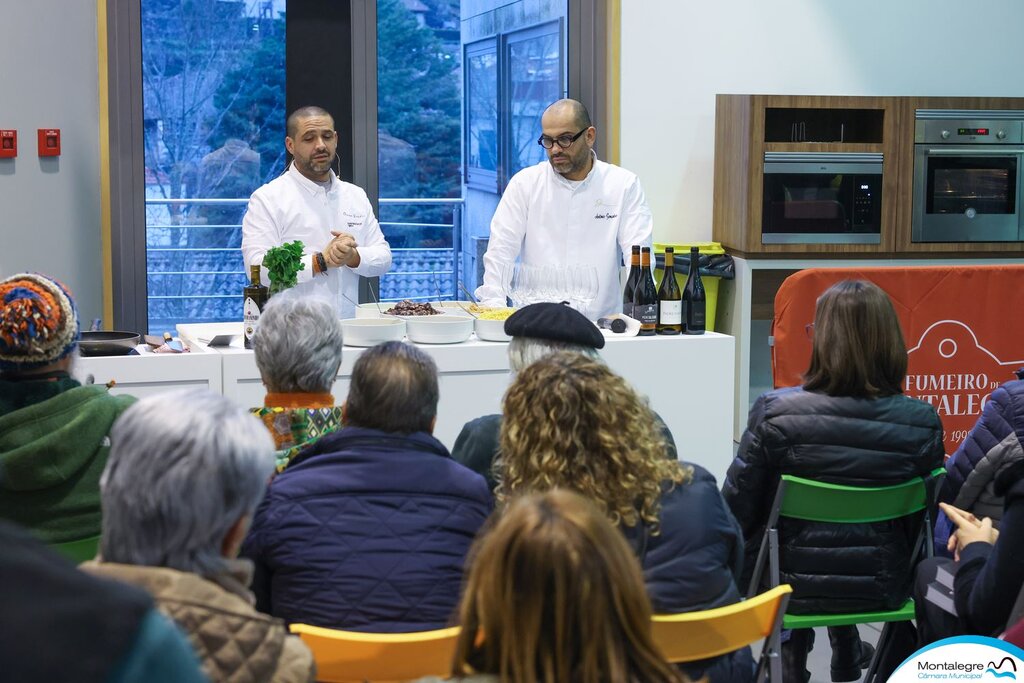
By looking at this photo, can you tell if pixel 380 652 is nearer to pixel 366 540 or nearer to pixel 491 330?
pixel 366 540

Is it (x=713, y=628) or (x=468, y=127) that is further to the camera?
→ (x=468, y=127)

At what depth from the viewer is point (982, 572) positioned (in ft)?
7.71

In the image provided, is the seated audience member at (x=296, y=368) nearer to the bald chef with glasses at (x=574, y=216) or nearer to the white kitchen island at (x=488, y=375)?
the white kitchen island at (x=488, y=375)

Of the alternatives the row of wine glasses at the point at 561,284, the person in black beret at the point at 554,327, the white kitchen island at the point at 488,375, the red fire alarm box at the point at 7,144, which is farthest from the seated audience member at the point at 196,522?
the red fire alarm box at the point at 7,144

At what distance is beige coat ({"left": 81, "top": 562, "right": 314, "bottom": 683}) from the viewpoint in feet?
4.18

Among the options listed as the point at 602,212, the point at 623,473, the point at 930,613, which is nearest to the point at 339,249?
the point at 602,212

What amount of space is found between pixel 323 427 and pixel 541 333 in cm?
55

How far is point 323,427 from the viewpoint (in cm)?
262

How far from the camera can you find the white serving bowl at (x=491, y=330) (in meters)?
4.02

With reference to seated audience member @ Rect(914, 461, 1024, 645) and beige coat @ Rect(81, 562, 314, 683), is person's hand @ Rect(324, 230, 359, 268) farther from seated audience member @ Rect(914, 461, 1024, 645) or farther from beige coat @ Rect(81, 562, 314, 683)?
beige coat @ Rect(81, 562, 314, 683)

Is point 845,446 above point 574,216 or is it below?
below

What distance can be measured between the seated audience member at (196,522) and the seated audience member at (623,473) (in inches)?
26.0

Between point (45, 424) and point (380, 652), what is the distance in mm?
1010

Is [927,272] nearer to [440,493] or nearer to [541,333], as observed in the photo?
[541,333]
